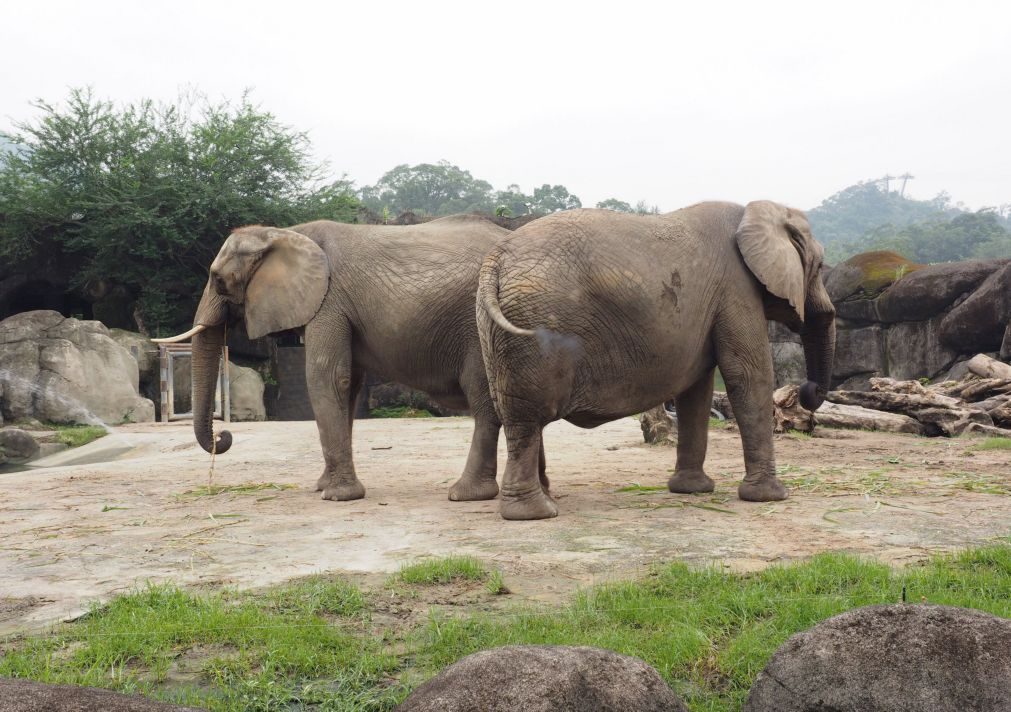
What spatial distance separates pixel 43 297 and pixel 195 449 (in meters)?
16.6

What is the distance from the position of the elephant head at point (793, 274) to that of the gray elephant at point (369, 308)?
197cm

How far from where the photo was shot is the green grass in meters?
3.04

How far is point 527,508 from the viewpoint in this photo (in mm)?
5984

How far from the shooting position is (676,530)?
539 centimetres

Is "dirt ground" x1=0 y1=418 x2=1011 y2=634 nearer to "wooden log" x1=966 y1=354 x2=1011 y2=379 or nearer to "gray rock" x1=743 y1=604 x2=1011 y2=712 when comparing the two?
"gray rock" x1=743 y1=604 x2=1011 y2=712

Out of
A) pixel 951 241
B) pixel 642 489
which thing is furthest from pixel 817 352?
pixel 951 241

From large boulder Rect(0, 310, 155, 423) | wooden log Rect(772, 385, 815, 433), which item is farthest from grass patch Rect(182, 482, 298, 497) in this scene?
large boulder Rect(0, 310, 155, 423)

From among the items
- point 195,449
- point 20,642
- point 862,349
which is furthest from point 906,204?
point 20,642

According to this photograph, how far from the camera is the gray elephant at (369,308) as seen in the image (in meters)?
7.05

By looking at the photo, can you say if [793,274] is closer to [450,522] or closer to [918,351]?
[450,522]

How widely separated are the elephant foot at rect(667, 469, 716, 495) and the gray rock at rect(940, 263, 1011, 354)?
1306 cm

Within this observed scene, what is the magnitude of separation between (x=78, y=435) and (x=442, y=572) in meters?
12.8

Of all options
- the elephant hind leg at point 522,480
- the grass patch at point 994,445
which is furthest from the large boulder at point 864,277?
the elephant hind leg at point 522,480

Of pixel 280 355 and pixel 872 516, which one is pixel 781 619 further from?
pixel 280 355
